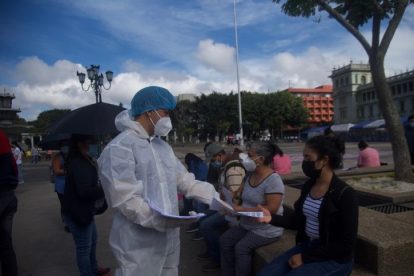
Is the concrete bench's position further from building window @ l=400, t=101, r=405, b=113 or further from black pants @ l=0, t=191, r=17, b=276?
building window @ l=400, t=101, r=405, b=113

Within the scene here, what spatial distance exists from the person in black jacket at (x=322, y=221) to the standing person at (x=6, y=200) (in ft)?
7.91

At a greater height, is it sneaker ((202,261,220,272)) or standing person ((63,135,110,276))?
standing person ((63,135,110,276))

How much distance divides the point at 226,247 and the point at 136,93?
1963mm

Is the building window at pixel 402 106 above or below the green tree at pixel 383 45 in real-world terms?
above

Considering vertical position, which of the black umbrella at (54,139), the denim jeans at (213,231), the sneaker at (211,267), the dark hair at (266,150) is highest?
the black umbrella at (54,139)

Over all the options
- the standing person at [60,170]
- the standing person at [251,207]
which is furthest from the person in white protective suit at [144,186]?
the standing person at [60,170]

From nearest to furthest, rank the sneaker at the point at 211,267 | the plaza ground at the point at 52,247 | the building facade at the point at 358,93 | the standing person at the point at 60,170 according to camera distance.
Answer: the sneaker at the point at 211,267 < the plaza ground at the point at 52,247 < the standing person at the point at 60,170 < the building facade at the point at 358,93

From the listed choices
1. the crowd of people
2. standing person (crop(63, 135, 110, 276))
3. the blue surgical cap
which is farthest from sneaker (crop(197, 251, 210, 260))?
the blue surgical cap

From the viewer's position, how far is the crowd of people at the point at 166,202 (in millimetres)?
2121

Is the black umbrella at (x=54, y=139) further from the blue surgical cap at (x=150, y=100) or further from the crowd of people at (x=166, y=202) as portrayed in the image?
the blue surgical cap at (x=150, y=100)

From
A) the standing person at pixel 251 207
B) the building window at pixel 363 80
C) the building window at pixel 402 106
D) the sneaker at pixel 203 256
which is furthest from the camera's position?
the building window at pixel 363 80

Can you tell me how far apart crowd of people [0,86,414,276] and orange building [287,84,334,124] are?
100734 mm

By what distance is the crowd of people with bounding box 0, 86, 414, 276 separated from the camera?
6.96 ft

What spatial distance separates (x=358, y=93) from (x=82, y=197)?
78.8 m
